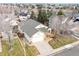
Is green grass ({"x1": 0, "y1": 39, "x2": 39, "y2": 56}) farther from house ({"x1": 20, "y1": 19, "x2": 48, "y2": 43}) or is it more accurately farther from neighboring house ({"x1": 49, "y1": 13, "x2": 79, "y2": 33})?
neighboring house ({"x1": 49, "y1": 13, "x2": 79, "y2": 33})

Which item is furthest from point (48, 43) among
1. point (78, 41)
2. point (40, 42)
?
point (78, 41)

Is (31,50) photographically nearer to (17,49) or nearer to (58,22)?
(17,49)

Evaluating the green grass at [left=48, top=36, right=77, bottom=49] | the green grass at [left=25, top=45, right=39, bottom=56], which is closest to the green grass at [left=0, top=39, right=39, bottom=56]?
the green grass at [left=25, top=45, right=39, bottom=56]

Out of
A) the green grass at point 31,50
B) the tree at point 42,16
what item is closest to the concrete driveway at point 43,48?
the green grass at point 31,50

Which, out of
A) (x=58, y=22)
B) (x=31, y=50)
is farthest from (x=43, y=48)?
(x=58, y=22)

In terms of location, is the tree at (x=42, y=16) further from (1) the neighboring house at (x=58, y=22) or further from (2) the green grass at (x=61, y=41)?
(2) the green grass at (x=61, y=41)

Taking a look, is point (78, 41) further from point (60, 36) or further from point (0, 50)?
point (0, 50)

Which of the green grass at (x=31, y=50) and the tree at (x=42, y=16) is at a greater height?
the tree at (x=42, y=16)
